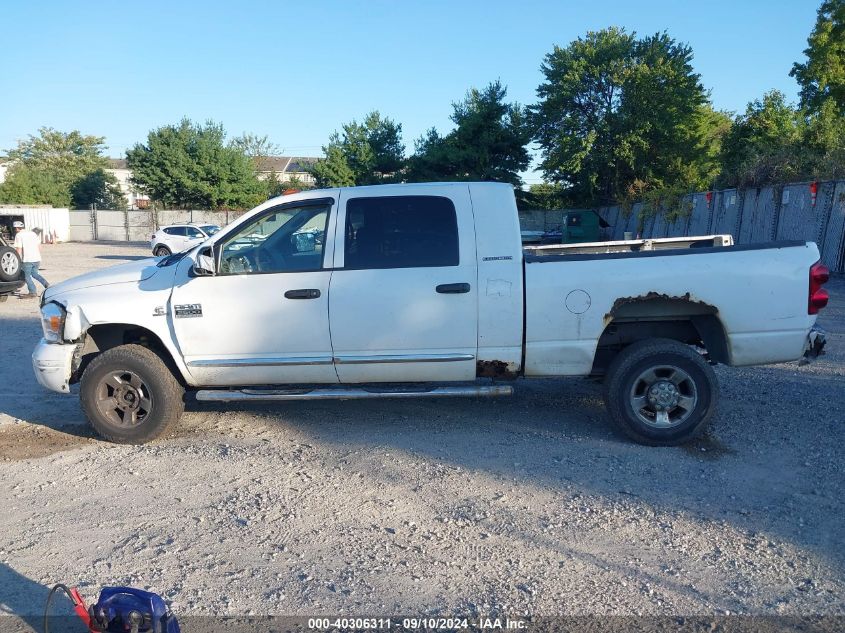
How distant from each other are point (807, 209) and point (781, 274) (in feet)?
46.5

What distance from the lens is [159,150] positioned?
1919 inches

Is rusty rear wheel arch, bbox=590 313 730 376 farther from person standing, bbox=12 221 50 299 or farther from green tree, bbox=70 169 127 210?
green tree, bbox=70 169 127 210

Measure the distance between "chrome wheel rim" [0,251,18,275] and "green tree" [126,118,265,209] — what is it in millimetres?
35848

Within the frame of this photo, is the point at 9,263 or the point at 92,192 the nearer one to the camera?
the point at 9,263

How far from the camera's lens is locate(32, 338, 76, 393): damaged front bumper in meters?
5.62

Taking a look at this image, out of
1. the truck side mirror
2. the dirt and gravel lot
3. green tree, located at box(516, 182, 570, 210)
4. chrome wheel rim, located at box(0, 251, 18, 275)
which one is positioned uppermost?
green tree, located at box(516, 182, 570, 210)

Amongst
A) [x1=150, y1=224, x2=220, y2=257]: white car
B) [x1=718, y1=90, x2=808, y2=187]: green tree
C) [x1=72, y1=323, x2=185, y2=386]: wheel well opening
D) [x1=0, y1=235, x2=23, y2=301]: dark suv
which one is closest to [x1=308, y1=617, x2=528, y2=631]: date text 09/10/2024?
[x1=72, y1=323, x2=185, y2=386]: wheel well opening

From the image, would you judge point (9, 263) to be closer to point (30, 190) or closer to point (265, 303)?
point (265, 303)

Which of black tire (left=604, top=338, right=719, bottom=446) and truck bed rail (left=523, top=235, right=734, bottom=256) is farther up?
truck bed rail (left=523, top=235, right=734, bottom=256)

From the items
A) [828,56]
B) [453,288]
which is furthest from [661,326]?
[828,56]

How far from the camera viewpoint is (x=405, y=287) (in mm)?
5418

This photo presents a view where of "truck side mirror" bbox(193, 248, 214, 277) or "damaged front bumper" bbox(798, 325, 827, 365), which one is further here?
"truck side mirror" bbox(193, 248, 214, 277)

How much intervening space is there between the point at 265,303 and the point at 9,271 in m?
11.2

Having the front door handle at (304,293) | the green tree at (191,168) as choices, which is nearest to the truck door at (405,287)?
the front door handle at (304,293)
